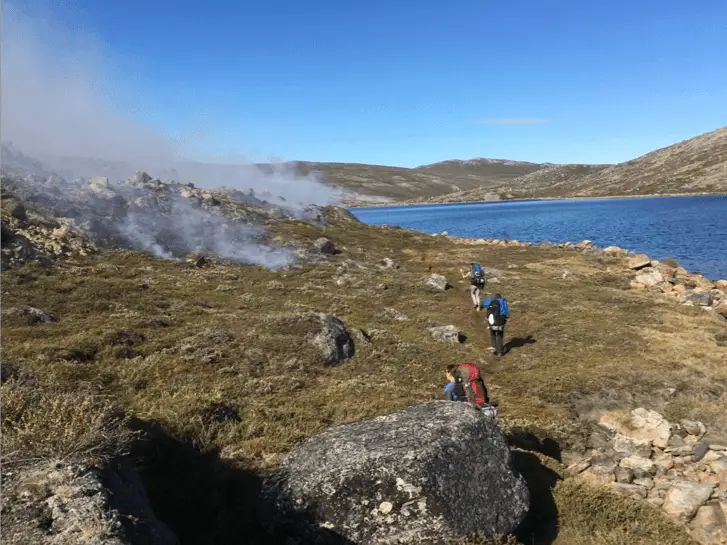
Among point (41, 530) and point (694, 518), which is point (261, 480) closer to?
point (41, 530)

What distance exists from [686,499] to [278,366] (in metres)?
12.9

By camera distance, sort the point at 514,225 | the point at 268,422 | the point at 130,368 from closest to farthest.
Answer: the point at 268,422
the point at 130,368
the point at 514,225

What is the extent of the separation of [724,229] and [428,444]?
80.7 metres

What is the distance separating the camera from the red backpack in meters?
12.0

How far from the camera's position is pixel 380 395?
1484 cm

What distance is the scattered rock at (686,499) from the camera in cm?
953

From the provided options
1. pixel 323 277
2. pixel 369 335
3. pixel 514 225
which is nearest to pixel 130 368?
pixel 369 335

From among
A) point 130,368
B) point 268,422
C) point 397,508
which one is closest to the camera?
point 397,508

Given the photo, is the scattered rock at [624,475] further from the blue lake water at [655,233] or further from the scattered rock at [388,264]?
the blue lake water at [655,233]

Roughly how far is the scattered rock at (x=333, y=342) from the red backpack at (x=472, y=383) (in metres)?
7.05

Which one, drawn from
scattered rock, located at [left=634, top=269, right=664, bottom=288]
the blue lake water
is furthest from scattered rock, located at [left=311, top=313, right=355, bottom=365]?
the blue lake water

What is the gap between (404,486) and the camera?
7496mm

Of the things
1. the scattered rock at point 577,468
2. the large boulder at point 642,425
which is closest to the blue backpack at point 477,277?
the large boulder at point 642,425

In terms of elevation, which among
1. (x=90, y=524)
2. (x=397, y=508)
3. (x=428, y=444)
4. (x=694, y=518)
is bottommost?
(x=694, y=518)
